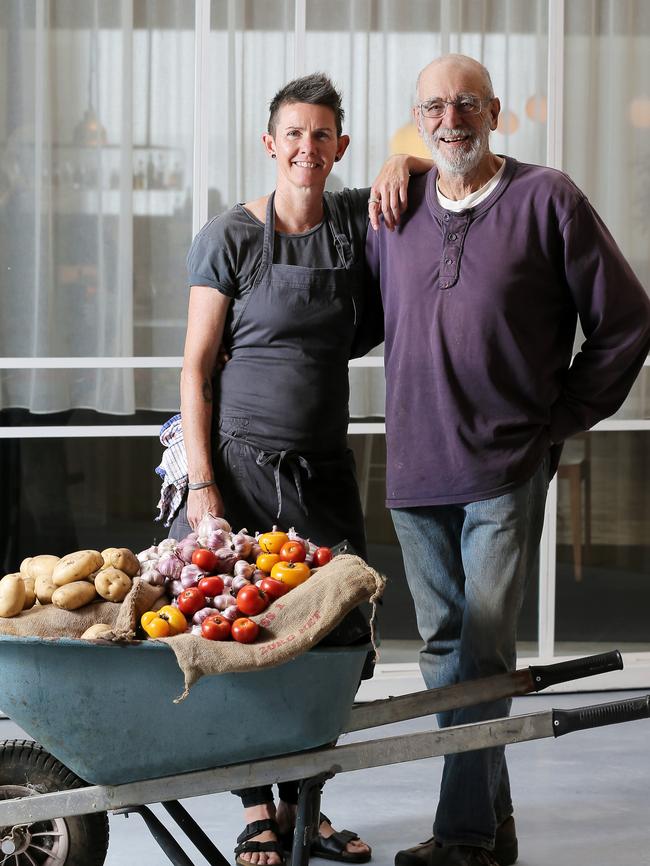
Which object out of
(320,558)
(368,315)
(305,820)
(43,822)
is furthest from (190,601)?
(368,315)

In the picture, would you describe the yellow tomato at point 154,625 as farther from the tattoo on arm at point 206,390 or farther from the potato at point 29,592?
the tattoo on arm at point 206,390

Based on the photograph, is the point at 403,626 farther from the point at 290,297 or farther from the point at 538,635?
the point at 290,297

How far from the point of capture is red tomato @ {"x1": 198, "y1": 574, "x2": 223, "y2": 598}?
6.38 ft

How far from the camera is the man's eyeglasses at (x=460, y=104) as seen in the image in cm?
236

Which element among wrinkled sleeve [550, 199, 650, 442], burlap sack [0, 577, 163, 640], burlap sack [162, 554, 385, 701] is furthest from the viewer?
wrinkled sleeve [550, 199, 650, 442]

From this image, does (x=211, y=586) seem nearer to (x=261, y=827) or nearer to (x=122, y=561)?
(x=122, y=561)

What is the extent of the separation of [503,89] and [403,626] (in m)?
1.90

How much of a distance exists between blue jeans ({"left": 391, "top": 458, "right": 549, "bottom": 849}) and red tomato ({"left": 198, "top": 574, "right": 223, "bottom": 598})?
64 centimetres

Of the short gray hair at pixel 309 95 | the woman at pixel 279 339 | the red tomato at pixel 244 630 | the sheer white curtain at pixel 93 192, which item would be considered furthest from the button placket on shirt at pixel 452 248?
the sheer white curtain at pixel 93 192

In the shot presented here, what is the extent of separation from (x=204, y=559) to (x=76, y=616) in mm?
234

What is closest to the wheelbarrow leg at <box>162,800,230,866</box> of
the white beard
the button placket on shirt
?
the button placket on shirt

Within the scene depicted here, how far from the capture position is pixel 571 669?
2.08m

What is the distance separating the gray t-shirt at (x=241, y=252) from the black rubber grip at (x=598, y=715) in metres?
1.10

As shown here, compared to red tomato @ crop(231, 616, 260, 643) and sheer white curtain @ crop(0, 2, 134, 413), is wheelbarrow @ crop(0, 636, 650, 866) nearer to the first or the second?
red tomato @ crop(231, 616, 260, 643)
